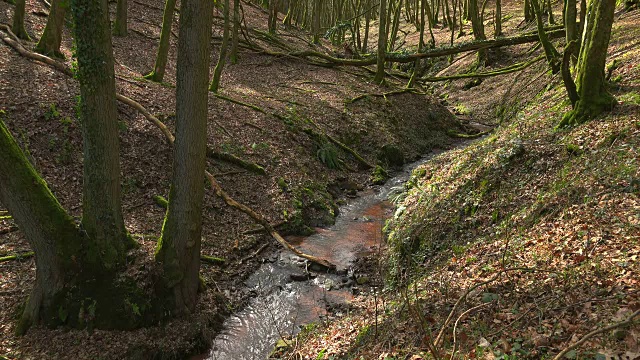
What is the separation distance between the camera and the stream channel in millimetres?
6965

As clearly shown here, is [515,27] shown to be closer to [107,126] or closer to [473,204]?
[473,204]

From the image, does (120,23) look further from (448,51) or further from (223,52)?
(448,51)

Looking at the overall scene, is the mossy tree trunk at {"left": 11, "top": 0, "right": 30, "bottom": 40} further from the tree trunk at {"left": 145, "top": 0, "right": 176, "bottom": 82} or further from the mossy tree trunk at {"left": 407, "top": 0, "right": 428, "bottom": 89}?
the mossy tree trunk at {"left": 407, "top": 0, "right": 428, "bottom": 89}

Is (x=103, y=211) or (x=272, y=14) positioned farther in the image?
(x=272, y=14)

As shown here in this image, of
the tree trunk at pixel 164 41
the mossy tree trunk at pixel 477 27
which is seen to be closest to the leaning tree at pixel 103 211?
the tree trunk at pixel 164 41

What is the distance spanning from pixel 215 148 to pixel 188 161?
200 inches

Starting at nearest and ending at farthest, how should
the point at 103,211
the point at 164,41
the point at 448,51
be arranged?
the point at 103,211, the point at 164,41, the point at 448,51

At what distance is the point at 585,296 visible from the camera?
4.48 m

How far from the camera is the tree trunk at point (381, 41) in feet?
58.5

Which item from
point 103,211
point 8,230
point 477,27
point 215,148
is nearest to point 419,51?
point 477,27

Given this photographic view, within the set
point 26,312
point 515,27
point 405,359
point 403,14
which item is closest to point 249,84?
point 26,312

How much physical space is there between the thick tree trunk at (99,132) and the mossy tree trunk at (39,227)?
0.33 metres

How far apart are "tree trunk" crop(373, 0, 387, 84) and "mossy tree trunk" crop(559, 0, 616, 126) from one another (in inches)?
405

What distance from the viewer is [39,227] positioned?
5.87 meters
